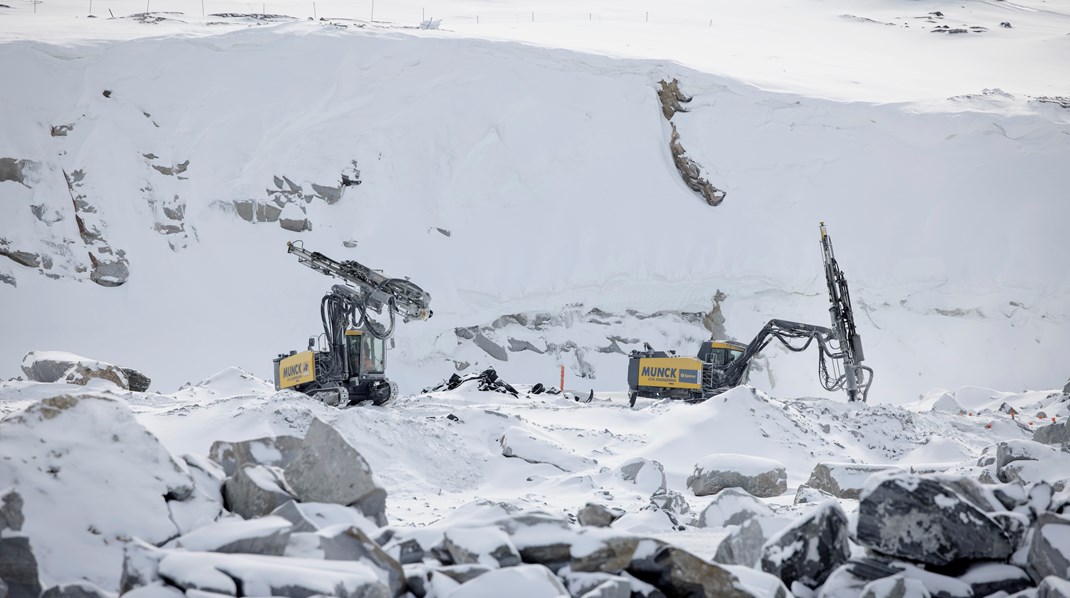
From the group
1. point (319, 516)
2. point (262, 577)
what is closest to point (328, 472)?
point (319, 516)

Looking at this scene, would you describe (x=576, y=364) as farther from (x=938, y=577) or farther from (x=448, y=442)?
(x=938, y=577)

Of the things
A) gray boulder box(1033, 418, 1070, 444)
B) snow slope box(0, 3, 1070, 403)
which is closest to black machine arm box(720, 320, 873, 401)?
snow slope box(0, 3, 1070, 403)

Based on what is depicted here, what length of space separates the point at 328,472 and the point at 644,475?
15.7ft

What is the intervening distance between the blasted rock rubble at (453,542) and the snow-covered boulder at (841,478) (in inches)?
128

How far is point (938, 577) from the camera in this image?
240 inches

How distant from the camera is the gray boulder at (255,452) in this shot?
7.13 metres

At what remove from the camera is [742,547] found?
6.58 meters

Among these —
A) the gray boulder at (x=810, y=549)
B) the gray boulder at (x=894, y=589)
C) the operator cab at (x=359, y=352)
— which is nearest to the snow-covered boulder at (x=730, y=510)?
the gray boulder at (x=810, y=549)

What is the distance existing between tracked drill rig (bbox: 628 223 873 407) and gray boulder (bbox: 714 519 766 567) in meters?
12.5

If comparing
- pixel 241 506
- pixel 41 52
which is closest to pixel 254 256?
pixel 41 52

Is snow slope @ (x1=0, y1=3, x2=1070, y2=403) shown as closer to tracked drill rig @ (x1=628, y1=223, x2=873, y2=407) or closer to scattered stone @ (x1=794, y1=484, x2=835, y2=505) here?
tracked drill rig @ (x1=628, y1=223, x2=873, y2=407)

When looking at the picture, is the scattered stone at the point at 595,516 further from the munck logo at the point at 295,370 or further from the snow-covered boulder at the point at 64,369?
the snow-covered boulder at the point at 64,369

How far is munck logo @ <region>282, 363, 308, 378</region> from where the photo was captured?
57.8 feet

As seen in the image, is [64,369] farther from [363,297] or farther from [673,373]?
[673,373]
